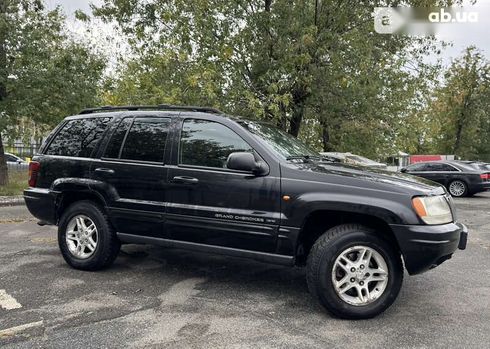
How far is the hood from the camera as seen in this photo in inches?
158

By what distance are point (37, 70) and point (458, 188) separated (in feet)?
47.2

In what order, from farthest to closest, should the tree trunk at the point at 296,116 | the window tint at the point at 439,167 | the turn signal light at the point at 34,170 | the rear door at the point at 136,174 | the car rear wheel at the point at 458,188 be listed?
the window tint at the point at 439,167
the car rear wheel at the point at 458,188
the tree trunk at the point at 296,116
the turn signal light at the point at 34,170
the rear door at the point at 136,174

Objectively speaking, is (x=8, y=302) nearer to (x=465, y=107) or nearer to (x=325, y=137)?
(x=325, y=137)

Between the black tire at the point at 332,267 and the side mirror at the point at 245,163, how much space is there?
0.87 metres

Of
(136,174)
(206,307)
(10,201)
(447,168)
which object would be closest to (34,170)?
(136,174)

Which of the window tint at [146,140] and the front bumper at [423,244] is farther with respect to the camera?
the window tint at [146,140]

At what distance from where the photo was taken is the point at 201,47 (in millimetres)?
11992

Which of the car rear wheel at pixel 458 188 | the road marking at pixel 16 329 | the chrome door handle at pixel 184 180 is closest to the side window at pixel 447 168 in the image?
the car rear wheel at pixel 458 188

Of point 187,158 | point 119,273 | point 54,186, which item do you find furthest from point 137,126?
point 119,273

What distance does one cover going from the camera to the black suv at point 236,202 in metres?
3.99

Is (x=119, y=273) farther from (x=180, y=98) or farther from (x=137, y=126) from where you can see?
(x=180, y=98)

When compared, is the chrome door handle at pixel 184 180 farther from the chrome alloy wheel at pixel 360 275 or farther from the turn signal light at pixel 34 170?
the turn signal light at pixel 34 170

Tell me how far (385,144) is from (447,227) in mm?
12338

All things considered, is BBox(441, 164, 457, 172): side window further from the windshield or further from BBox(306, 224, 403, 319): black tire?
BBox(306, 224, 403, 319): black tire
